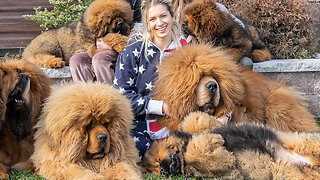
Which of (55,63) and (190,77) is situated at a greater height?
(190,77)

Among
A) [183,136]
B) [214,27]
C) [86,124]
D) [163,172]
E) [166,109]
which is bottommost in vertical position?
[163,172]

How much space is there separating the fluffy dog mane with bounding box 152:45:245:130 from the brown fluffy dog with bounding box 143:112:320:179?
38 centimetres

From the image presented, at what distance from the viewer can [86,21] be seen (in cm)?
486

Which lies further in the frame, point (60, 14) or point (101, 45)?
point (60, 14)

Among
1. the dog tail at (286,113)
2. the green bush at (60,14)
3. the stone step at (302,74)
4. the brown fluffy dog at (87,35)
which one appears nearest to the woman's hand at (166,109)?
the dog tail at (286,113)

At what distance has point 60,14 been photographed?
6648mm

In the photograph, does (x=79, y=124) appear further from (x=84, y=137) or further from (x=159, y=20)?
(x=159, y=20)

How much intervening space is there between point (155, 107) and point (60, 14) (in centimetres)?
381

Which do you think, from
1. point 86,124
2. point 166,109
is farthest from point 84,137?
point 166,109

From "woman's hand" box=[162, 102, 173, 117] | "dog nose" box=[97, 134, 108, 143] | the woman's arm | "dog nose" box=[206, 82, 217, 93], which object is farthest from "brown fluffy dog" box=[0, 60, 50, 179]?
"dog nose" box=[206, 82, 217, 93]

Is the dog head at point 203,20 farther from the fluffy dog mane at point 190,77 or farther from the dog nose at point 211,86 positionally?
the dog nose at point 211,86

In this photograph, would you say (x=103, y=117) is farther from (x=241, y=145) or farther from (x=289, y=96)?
(x=289, y=96)

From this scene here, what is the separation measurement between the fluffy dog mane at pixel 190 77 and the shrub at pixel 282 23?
2.23 m

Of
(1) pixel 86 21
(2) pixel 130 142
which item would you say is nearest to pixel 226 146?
(2) pixel 130 142
